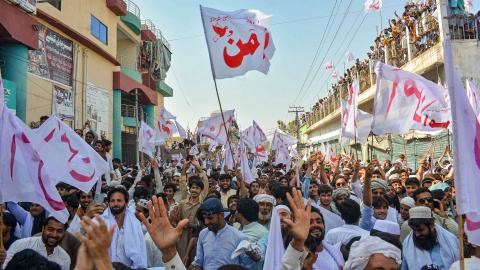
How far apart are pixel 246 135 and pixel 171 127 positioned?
2.62m

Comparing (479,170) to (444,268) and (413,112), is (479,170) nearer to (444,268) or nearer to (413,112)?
(444,268)

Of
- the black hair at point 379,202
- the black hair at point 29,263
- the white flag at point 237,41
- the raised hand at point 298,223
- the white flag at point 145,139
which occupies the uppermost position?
the white flag at point 237,41

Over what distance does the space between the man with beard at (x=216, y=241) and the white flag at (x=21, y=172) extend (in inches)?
45.3

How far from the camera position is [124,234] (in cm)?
372

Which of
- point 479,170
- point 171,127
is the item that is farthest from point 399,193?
point 171,127

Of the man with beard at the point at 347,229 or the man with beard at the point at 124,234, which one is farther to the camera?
the man with beard at the point at 347,229

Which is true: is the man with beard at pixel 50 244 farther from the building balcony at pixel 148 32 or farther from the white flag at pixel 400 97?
the building balcony at pixel 148 32

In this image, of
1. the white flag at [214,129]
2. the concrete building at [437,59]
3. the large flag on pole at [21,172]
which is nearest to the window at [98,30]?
the white flag at [214,129]

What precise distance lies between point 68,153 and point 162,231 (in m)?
2.57

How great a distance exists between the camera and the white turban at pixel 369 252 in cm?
241

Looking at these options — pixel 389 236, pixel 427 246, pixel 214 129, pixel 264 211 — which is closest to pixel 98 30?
pixel 214 129

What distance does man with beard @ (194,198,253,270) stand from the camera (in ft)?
11.9

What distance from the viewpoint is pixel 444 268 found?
321 centimetres

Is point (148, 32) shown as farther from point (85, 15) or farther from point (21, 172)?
point (21, 172)
